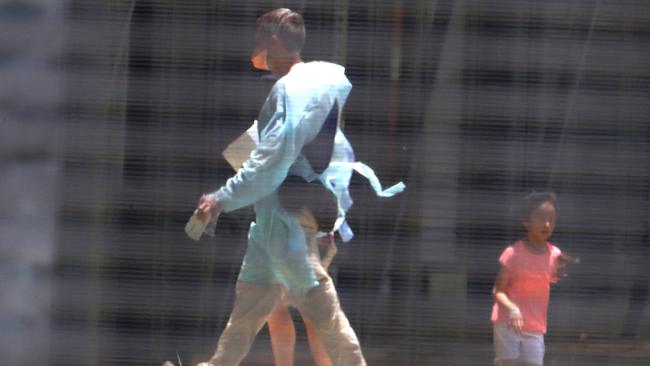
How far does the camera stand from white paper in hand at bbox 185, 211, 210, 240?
15.8ft

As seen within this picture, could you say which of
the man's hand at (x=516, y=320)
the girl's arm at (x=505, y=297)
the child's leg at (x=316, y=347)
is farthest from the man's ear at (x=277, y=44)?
the man's hand at (x=516, y=320)

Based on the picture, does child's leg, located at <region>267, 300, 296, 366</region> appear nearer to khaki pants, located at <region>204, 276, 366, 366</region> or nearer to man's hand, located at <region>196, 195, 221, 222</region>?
khaki pants, located at <region>204, 276, 366, 366</region>

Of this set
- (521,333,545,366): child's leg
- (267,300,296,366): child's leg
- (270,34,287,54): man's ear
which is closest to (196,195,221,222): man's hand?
(267,300,296,366): child's leg

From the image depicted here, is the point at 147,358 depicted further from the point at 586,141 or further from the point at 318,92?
the point at 586,141

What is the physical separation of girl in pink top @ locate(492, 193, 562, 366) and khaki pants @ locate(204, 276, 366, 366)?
457 millimetres

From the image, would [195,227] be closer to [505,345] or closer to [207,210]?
[207,210]

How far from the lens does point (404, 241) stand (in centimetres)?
494

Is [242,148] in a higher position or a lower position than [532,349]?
higher

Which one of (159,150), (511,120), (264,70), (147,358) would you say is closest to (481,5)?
(511,120)

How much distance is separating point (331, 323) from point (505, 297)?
54 cm

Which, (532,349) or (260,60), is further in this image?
(532,349)

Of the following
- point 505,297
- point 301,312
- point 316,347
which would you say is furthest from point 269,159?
point 505,297

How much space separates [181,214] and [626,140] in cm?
136

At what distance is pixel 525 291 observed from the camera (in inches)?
198
